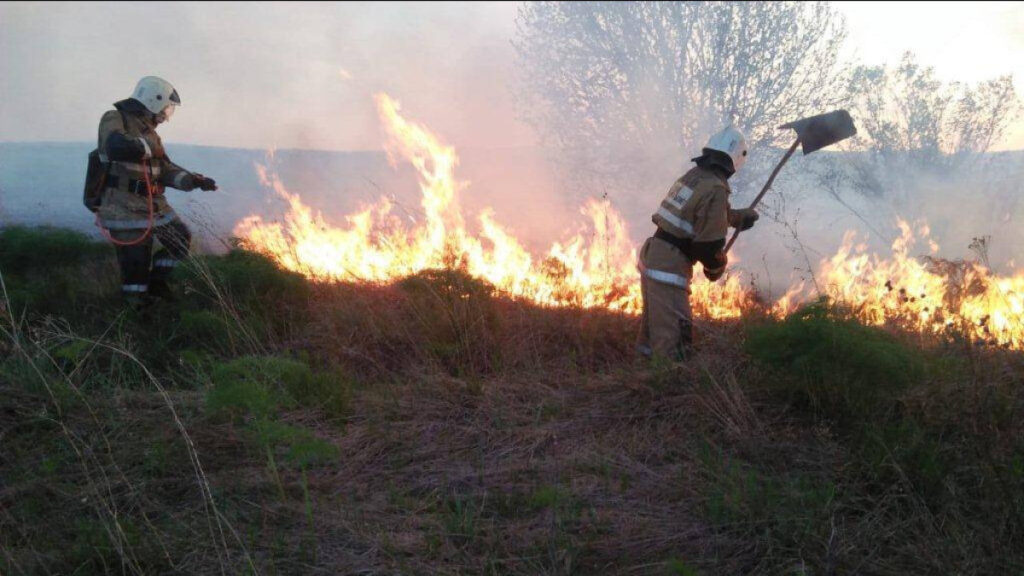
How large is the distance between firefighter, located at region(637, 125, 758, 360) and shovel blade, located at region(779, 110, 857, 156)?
2.62ft

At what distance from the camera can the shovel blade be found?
5.18 metres

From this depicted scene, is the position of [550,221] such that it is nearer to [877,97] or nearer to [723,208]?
[877,97]

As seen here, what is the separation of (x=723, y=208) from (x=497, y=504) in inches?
101

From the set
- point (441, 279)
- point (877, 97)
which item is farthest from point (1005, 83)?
point (441, 279)

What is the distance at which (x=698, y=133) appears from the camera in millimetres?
13500

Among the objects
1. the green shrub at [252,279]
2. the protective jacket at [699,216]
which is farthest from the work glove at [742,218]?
the green shrub at [252,279]

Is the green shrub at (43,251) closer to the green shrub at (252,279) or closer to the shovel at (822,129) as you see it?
the green shrub at (252,279)

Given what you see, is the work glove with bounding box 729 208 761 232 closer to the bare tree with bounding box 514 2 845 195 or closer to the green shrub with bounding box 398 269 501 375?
the green shrub with bounding box 398 269 501 375

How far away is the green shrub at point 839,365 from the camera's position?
11.1 feet

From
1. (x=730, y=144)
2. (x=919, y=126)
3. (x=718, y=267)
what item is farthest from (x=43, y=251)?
(x=919, y=126)

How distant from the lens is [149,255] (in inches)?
234

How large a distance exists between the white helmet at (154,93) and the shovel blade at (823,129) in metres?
5.05

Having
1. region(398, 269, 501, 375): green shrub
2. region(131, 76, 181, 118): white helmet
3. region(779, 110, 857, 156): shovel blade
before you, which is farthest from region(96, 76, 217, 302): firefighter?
region(779, 110, 857, 156): shovel blade

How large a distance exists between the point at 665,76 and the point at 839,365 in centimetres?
1090
